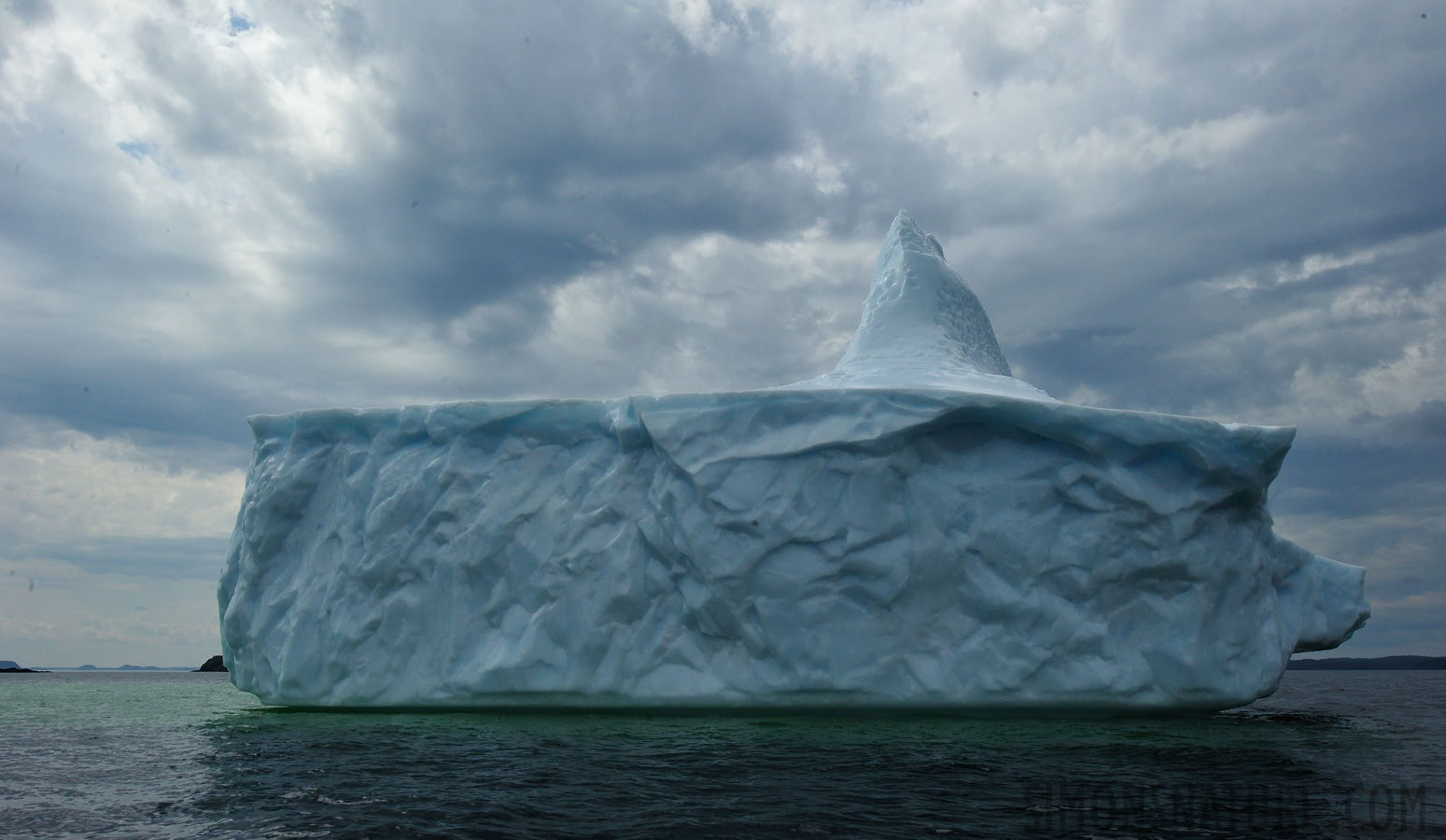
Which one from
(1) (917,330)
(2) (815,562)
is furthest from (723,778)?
(1) (917,330)

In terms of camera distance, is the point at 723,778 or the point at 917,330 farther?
the point at 917,330

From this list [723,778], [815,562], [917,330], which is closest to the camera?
[723,778]

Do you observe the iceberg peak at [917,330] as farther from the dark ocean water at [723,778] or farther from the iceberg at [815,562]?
the dark ocean water at [723,778]

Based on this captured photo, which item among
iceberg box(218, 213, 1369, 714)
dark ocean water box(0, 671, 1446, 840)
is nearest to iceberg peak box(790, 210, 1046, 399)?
iceberg box(218, 213, 1369, 714)

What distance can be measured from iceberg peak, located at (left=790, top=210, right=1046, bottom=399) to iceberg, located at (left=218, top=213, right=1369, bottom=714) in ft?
1.86

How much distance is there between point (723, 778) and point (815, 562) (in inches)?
134

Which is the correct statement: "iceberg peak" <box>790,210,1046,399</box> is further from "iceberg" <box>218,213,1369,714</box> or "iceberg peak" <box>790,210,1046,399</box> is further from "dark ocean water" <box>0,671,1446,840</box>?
"dark ocean water" <box>0,671,1446,840</box>

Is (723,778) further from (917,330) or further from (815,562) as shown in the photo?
(917,330)

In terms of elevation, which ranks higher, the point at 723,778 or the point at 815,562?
the point at 815,562

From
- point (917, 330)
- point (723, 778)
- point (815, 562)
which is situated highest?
point (917, 330)

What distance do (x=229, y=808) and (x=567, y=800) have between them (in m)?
1.98

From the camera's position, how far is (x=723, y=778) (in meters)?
5.82

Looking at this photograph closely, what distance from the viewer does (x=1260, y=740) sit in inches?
321

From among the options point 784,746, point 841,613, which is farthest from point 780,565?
point 784,746
